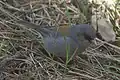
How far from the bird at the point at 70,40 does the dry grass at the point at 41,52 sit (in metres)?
0.11

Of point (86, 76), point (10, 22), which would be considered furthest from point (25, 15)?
point (86, 76)

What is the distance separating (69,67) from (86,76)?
0.21m

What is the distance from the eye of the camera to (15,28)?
11.5 feet

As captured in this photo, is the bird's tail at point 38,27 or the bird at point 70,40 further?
the bird's tail at point 38,27

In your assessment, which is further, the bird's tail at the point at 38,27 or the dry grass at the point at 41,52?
the bird's tail at the point at 38,27

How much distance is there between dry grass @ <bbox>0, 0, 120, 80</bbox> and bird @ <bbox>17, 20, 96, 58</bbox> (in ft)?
0.36

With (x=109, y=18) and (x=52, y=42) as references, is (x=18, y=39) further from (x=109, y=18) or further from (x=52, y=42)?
(x=109, y=18)

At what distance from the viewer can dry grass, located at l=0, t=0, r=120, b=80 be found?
9.75 ft

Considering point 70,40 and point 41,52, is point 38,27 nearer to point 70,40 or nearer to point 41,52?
point 41,52

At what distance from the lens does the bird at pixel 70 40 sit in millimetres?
2997

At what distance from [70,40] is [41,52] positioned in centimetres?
32

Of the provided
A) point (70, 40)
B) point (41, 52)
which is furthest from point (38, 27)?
point (70, 40)

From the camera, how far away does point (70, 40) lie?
308cm

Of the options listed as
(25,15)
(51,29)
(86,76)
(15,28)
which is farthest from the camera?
(25,15)
